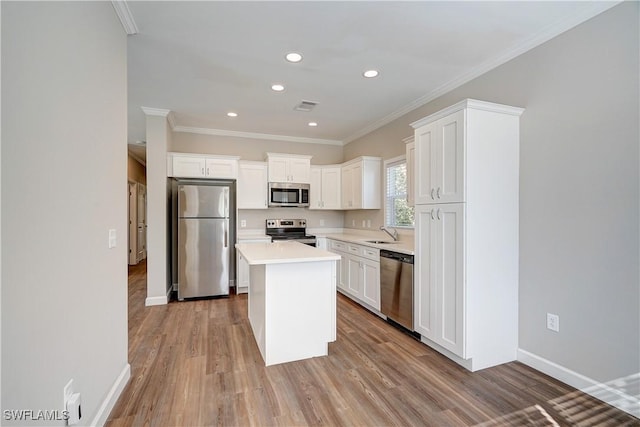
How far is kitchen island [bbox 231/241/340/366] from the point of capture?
8.13 feet

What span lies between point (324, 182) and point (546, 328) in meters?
3.83

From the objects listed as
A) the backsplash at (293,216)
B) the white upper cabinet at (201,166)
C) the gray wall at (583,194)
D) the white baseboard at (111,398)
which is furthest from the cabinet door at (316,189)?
the white baseboard at (111,398)

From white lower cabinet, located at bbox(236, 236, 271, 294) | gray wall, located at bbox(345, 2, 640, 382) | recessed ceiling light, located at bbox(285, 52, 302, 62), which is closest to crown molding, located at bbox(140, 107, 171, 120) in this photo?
white lower cabinet, located at bbox(236, 236, 271, 294)

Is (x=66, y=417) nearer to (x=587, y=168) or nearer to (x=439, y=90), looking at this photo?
(x=587, y=168)

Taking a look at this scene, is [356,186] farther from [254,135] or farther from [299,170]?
[254,135]

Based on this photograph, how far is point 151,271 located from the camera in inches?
159

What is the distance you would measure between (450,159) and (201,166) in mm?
3520

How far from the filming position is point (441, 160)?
8.54 feet

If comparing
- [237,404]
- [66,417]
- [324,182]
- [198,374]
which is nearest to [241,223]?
[324,182]

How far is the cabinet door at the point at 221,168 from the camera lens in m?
4.59

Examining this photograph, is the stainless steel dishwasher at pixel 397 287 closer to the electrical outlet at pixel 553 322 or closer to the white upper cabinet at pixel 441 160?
the white upper cabinet at pixel 441 160

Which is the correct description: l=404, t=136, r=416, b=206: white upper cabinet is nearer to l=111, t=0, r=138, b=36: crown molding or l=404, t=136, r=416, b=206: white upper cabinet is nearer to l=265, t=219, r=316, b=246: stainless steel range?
l=265, t=219, r=316, b=246: stainless steel range

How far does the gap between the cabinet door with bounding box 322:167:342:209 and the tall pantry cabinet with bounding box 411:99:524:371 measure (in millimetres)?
2840

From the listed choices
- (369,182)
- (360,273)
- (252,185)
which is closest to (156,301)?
(252,185)
